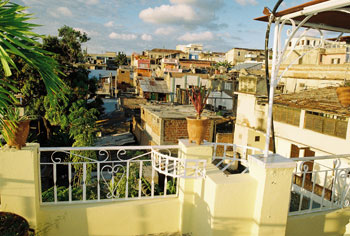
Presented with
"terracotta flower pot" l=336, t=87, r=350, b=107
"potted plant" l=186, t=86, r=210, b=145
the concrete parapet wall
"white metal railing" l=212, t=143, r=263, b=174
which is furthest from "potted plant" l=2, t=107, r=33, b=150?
"terracotta flower pot" l=336, t=87, r=350, b=107

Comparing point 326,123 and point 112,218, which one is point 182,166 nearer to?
point 112,218

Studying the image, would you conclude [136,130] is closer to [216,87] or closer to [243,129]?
[243,129]

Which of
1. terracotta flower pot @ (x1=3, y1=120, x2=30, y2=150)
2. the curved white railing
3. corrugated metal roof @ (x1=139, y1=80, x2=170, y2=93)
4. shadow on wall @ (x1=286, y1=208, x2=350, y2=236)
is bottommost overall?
shadow on wall @ (x1=286, y1=208, x2=350, y2=236)

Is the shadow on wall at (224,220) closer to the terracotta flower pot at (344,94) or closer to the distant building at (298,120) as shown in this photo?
the terracotta flower pot at (344,94)

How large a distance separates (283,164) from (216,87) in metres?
25.3

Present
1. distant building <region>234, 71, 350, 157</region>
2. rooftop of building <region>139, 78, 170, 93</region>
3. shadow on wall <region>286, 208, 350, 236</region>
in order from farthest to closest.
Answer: rooftop of building <region>139, 78, 170, 93</region>, distant building <region>234, 71, 350, 157</region>, shadow on wall <region>286, 208, 350, 236</region>

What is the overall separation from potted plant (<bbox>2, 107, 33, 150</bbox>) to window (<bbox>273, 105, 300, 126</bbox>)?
43.0ft

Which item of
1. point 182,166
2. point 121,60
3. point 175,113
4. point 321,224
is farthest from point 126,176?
point 121,60

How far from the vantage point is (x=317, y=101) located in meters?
11.8

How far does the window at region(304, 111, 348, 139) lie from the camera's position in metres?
11.0

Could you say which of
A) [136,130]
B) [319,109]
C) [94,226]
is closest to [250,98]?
[319,109]

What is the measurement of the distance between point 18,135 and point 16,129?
7 centimetres

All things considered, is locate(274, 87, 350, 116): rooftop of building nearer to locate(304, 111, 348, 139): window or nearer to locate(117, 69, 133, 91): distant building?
locate(304, 111, 348, 139): window

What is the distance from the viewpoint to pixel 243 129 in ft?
58.4
